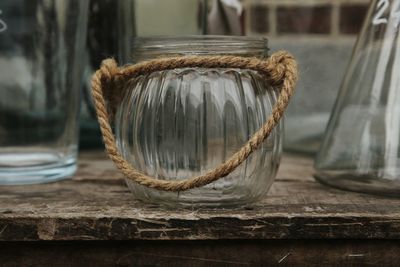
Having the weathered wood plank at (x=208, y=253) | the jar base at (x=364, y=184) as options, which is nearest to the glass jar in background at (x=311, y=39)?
the jar base at (x=364, y=184)

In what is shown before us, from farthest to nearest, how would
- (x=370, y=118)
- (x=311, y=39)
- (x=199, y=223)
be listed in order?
(x=311, y=39) → (x=370, y=118) → (x=199, y=223)

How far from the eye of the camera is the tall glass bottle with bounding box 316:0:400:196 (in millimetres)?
583

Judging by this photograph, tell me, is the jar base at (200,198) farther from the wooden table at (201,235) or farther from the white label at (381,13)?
the white label at (381,13)

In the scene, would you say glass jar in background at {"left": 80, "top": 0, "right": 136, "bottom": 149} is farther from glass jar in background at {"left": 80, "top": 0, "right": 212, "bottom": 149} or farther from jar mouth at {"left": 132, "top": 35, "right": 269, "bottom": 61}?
jar mouth at {"left": 132, "top": 35, "right": 269, "bottom": 61}

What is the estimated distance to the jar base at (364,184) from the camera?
0.57 meters

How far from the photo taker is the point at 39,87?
667 mm

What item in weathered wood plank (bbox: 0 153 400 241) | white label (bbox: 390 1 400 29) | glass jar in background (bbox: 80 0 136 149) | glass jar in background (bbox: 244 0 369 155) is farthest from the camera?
glass jar in background (bbox: 244 0 369 155)

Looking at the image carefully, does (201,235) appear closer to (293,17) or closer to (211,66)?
(211,66)

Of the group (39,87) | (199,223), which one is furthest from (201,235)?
(39,87)

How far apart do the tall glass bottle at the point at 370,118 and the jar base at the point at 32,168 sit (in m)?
0.24

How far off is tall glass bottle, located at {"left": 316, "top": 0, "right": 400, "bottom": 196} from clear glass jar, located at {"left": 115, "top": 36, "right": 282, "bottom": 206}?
96 mm

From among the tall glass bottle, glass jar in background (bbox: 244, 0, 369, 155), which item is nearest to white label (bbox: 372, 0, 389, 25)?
the tall glass bottle

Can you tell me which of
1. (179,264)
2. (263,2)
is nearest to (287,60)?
(179,264)

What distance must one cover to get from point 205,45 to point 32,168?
0.21 m
